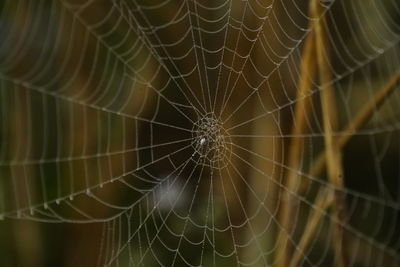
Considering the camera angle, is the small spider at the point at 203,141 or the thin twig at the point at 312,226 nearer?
the thin twig at the point at 312,226

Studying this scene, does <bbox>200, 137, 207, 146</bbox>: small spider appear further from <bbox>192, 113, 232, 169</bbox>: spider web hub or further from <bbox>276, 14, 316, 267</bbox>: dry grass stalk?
<bbox>276, 14, 316, 267</bbox>: dry grass stalk

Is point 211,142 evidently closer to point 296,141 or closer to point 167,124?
point 167,124

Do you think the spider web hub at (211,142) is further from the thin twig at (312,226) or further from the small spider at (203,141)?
the thin twig at (312,226)

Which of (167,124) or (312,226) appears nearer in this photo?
(312,226)

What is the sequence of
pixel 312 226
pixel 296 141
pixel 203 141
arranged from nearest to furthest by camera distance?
pixel 312 226
pixel 296 141
pixel 203 141

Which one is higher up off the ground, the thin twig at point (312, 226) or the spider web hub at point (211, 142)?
the spider web hub at point (211, 142)

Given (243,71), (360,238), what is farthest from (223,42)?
(360,238)

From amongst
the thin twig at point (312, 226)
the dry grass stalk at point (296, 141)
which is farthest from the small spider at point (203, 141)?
the thin twig at point (312, 226)

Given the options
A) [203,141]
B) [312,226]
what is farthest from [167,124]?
[312,226]

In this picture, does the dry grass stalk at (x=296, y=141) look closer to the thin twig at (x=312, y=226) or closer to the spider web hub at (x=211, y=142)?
the thin twig at (x=312, y=226)
